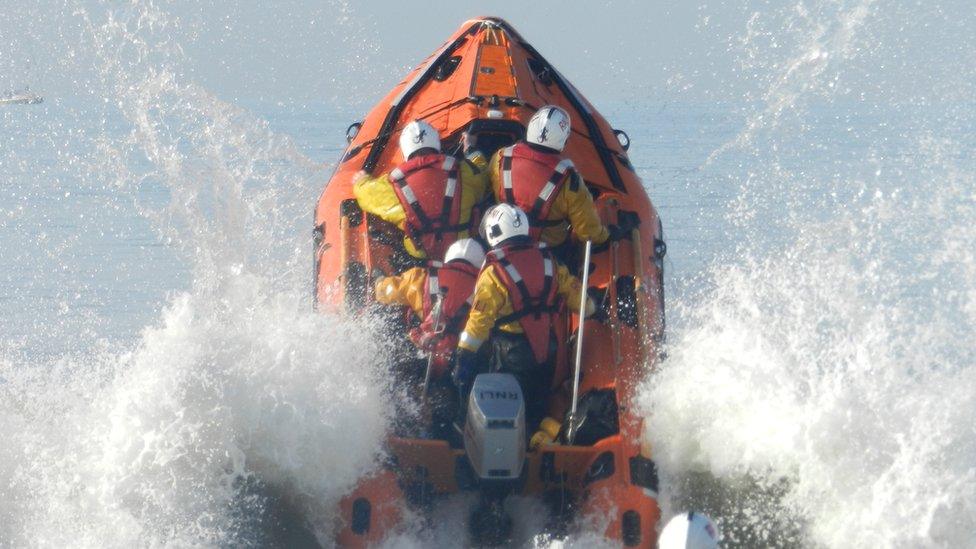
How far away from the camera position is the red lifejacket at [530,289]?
180 inches

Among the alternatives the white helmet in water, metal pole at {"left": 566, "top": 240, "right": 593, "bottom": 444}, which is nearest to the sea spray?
metal pole at {"left": 566, "top": 240, "right": 593, "bottom": 444}

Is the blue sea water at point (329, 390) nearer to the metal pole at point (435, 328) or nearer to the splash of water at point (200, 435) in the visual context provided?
the splash of water at point (200, 435)

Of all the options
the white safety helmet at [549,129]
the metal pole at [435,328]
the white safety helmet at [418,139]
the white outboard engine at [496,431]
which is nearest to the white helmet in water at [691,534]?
the white outboard engine at [496,431]

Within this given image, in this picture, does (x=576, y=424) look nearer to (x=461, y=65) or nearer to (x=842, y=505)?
(x=842, y=505)

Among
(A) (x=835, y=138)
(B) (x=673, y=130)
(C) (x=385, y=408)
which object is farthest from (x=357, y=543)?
(B) (x=673, y=130)

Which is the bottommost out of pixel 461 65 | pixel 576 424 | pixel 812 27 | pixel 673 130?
pixel 576 424

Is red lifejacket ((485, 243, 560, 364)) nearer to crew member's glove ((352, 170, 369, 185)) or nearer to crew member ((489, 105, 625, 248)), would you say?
crew member ((489, 105, 625, 248))

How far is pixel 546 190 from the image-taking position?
5.39 m

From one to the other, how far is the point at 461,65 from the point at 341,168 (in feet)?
3.32

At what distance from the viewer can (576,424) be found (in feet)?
15.1

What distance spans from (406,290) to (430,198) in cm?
59

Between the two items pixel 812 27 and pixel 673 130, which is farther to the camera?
pixel 673 130

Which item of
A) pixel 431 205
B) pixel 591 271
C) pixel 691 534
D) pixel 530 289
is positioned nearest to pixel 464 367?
pixel 530 289

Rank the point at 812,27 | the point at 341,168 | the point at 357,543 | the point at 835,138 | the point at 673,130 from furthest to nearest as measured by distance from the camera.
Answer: the point at 673,130, the point at 835,138, the point at 812,27, the point at 341,168, the point at 357,543
